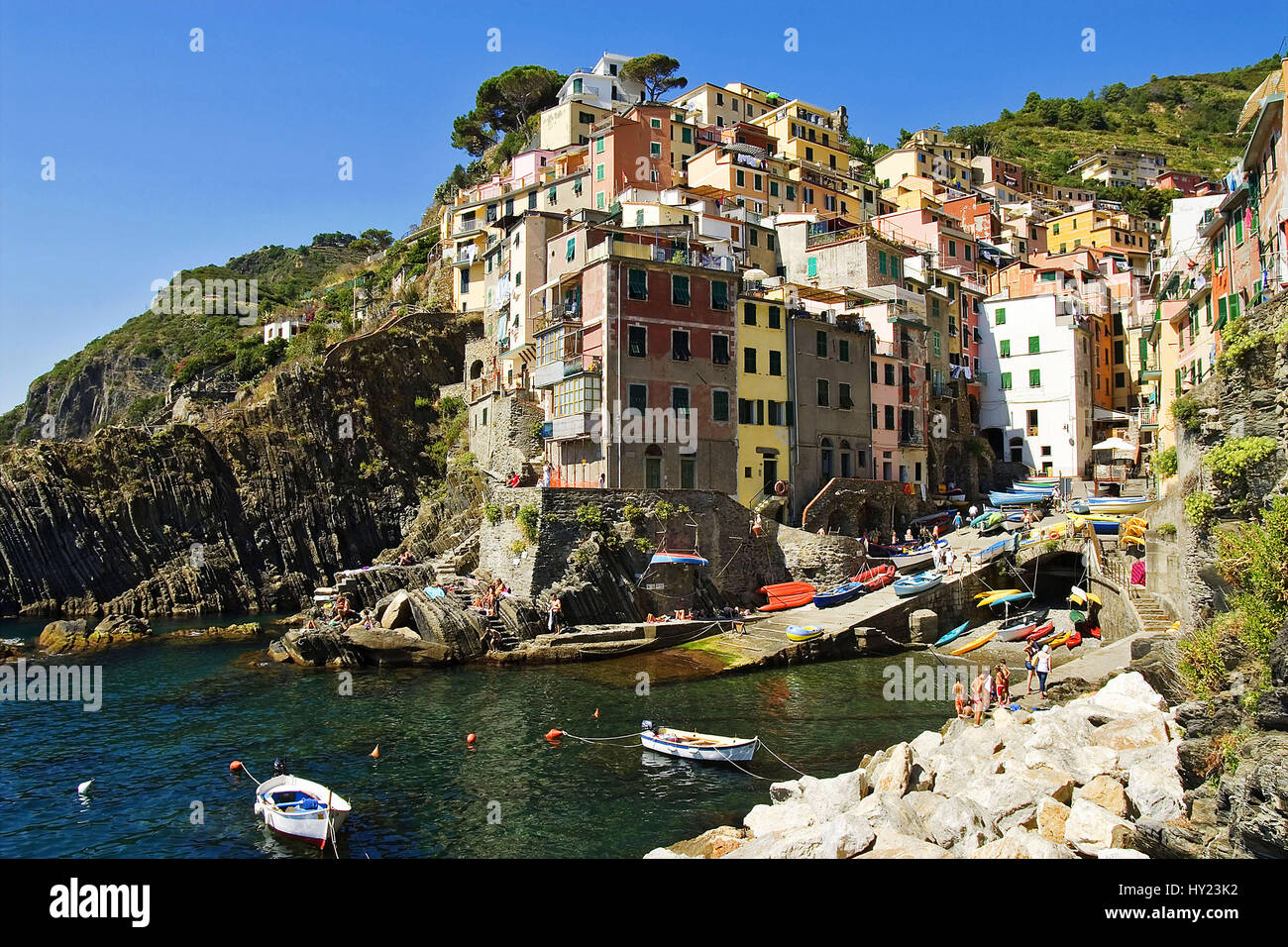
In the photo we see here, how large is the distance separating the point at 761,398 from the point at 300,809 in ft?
111

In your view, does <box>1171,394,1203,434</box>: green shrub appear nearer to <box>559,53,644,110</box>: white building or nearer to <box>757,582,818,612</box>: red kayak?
<box>757,582,818,612</box>: red kayak

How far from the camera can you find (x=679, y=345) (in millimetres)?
44625

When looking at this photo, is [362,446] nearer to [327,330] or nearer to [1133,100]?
[327,330]

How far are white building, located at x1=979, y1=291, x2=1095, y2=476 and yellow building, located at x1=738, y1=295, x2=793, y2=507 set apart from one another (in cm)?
2479

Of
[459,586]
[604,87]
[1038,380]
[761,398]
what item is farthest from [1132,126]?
[459,586]

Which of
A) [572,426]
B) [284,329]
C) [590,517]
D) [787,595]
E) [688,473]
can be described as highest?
[284,329]

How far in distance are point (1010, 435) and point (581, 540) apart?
39127 millimetres

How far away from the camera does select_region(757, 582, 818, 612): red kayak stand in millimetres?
42281

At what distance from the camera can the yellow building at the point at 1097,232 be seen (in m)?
96.1

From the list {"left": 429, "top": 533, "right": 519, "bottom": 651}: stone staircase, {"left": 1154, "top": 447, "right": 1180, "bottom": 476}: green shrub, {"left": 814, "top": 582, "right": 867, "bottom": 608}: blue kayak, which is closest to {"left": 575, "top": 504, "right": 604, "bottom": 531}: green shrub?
{"left": 429, "top": 533, "right": 519, "bottom": 651}: stone staircase

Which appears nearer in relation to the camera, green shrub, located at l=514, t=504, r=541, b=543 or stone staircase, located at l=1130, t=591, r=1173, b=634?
stone staircase, located at l=1130, t=591, r=1173, b=634

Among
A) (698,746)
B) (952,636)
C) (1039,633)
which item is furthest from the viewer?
(952,636)

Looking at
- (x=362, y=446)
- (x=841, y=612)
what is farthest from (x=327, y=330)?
(x=841, y=612)

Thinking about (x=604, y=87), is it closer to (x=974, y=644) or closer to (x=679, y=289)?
(x=679, y=289)
